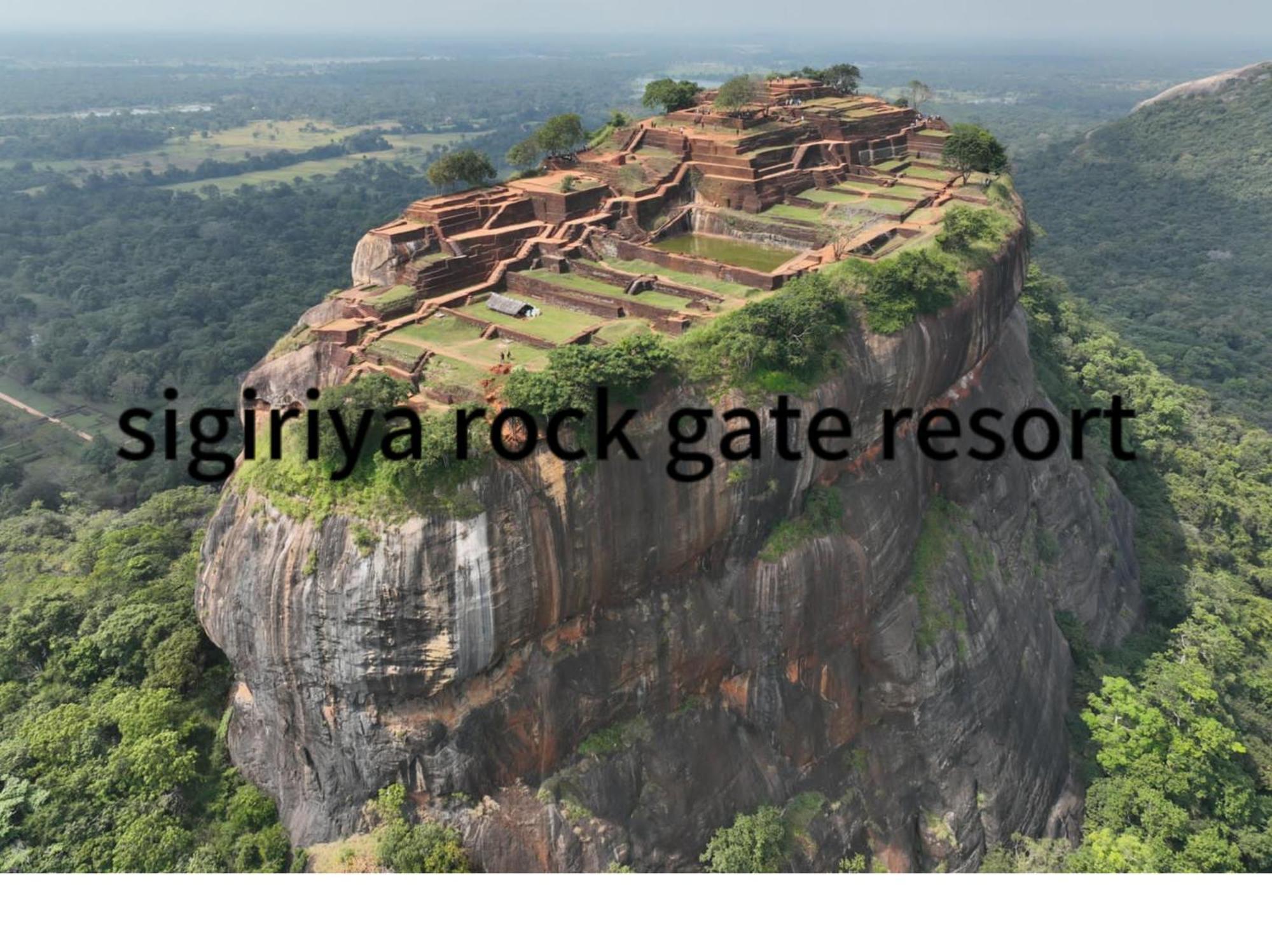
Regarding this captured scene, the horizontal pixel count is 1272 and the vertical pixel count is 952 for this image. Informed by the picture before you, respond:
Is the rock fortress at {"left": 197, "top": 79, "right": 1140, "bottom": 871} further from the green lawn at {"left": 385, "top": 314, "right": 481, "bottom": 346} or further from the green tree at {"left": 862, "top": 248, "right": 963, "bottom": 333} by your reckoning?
the green tree at {"left": 862, "top": 248, "right": 963, "bottom": 333}

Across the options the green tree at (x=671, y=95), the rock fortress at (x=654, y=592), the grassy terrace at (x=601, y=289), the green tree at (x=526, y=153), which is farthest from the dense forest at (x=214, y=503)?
the green tree at (x=671, y=95)

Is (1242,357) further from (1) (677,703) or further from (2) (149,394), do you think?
(2) (149,394)

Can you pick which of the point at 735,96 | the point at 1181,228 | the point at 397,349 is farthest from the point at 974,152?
the point at 1181,228

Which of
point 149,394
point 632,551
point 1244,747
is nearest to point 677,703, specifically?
point 632,551

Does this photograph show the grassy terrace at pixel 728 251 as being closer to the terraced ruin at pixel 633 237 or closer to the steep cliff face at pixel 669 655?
the terraced ruin at pixel 633 237

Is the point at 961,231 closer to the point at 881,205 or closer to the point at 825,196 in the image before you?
the point at 881,205
